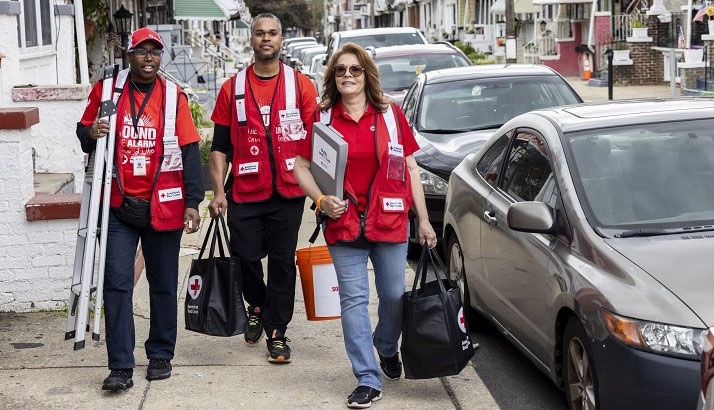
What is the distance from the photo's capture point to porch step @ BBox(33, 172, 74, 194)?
10.0m

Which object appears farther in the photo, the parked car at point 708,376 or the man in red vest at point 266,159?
the man in red vest at point 266,159

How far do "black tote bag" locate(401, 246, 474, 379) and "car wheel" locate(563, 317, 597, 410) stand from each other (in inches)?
21.6

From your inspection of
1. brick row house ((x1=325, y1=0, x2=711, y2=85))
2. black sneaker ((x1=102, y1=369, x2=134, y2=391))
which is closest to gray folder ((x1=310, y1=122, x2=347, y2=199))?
black sneaker ((x1=102, y1=369, x2=134, y2=391))

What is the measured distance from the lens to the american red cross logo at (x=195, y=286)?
7.09 meters

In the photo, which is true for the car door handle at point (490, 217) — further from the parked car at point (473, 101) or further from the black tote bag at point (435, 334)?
the parked car at point (473, 101)

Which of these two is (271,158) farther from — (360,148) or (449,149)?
(449,149)

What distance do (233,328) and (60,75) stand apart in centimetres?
759

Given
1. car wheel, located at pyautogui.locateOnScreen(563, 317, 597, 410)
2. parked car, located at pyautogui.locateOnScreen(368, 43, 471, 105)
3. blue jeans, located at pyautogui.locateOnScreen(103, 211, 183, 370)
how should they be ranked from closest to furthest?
car wheel, located at pyautogui.locateOnScreen(563, 317, 597, 410)
blue jeans, located at pyautogui.locateOnScreen(103, 211, 183, 370)
parked car, located at pyautogui.locateOnScreen(368, 43, 471, 105)

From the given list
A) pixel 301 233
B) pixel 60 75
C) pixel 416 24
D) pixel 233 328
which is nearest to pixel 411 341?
pixel 233 328

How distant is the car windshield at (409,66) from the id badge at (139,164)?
36.2 ft

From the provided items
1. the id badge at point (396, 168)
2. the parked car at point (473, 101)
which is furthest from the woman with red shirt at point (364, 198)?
the parked car at point (473, 101)

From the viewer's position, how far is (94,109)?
661 cm

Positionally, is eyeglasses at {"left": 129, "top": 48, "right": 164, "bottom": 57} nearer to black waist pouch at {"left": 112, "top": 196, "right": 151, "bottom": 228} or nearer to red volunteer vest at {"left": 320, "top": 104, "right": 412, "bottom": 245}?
black waist pouch at {"left": 112, "top": 196, "right": 151, "bottom": 228}

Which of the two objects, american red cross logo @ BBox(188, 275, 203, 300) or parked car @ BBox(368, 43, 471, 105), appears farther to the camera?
parked car @ BBox(368, 43, 471, 105)
